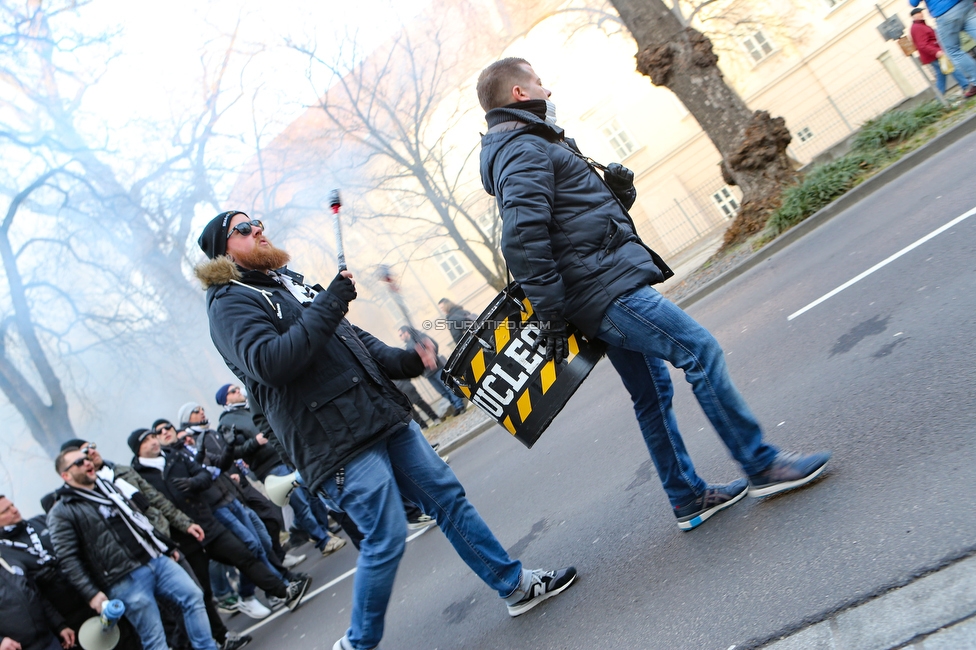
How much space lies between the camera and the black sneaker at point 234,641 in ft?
18.6

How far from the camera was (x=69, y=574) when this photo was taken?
462 cm

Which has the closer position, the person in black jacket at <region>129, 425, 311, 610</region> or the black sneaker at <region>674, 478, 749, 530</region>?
the black sneaker at <region>674, 478, 749, 530</region>

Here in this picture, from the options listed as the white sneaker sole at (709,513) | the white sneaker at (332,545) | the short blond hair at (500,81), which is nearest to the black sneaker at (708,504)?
the white sneaker sole at (709,513)

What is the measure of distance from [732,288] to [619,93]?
19.3m

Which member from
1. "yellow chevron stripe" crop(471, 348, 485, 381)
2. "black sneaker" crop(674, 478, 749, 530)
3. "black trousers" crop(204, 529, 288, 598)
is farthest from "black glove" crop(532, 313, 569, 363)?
"black trousers" crop(204, 529, 288, 598)

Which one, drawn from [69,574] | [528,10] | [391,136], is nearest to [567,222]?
[69,574]

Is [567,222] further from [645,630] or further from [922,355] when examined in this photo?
[922,355]

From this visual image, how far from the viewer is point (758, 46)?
2408cm

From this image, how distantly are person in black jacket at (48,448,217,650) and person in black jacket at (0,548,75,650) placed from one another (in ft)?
1.50

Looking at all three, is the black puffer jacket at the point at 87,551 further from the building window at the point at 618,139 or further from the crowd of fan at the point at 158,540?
the building window at the point at 618,139

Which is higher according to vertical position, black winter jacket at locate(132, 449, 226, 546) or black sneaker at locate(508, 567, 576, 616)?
black winter jacket at locate(132, 449, 226, 546)

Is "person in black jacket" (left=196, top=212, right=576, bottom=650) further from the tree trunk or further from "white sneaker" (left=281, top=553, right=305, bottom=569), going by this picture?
the tree trunk

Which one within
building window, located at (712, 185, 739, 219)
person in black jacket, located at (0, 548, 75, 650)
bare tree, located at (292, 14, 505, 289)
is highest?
bare tree, located at (292, 14, 505, 289)

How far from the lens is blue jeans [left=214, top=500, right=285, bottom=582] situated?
6211mm
